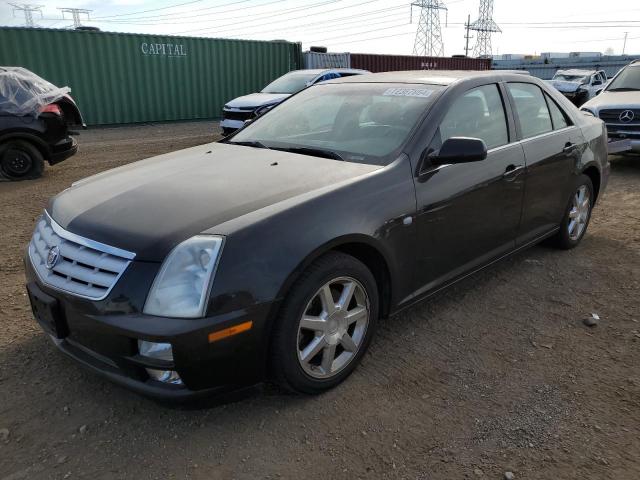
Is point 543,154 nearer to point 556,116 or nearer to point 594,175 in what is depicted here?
point 556,116

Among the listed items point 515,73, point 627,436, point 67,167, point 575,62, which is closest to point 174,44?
point 67,167

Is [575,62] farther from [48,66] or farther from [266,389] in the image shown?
[266,389]

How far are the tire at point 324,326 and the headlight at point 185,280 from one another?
1.30 feet

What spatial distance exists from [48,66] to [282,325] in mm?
14828

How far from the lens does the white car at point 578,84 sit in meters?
20.5

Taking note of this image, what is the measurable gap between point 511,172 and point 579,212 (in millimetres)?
1553

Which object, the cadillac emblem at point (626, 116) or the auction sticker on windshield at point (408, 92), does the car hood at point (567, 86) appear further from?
the auction sticker on windshield at point (408, 92)

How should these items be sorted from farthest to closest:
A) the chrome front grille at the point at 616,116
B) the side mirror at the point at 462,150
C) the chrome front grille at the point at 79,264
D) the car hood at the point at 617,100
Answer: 1. the car hood at the point at 617,100
2. the chrome front grille at the point at 616,116
3. the side mirror at the point at 462,150
4. the chrome front grille at the point at 79,264

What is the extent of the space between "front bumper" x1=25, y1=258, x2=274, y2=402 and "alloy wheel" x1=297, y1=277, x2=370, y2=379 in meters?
0.29

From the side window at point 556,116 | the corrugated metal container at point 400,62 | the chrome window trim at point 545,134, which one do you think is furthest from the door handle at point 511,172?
the corrugated metal container at point 400,62

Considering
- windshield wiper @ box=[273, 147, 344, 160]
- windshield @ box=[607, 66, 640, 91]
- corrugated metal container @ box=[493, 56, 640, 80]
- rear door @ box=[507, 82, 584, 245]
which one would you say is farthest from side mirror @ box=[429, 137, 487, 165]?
corrugated metal container @ box=[493, 56, 640, 80]

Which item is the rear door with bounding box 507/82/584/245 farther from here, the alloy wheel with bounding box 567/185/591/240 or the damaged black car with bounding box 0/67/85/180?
the damaged black car with bounding box 0/67/85/180

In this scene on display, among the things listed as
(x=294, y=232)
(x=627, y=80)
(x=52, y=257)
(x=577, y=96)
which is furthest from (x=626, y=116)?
(x=577, y=96)

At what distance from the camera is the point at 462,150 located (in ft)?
9.46
